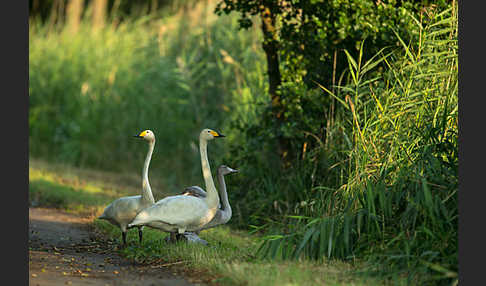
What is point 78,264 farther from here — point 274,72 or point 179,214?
point 274,72

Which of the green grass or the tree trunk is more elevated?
the tree trunk

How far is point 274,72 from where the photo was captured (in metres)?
10.7

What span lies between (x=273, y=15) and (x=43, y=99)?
8248 millimetres

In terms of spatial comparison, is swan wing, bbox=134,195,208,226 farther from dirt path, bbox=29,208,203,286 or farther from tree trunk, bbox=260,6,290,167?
tree trunk, bbox=260,6,290,167

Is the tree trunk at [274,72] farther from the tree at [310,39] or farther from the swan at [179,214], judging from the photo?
the swan at [179,214]

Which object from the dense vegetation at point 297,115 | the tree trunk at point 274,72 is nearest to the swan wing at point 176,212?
the dense vegetation at point 297,115

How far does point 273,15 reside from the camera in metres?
10.6

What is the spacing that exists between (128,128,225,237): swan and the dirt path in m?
0.44

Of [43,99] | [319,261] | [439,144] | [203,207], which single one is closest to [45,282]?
[203,207]

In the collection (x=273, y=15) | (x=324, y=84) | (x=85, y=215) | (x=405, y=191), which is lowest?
(x=85, y=215)

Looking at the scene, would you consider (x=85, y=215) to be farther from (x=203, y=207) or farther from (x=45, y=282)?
(x=45, y=282)

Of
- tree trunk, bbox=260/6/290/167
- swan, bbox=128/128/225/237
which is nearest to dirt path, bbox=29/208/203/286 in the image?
swan, bbox=128/128/225/237

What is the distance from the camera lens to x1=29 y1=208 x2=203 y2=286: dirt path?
6.29 meters

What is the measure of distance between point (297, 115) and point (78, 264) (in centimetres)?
425
